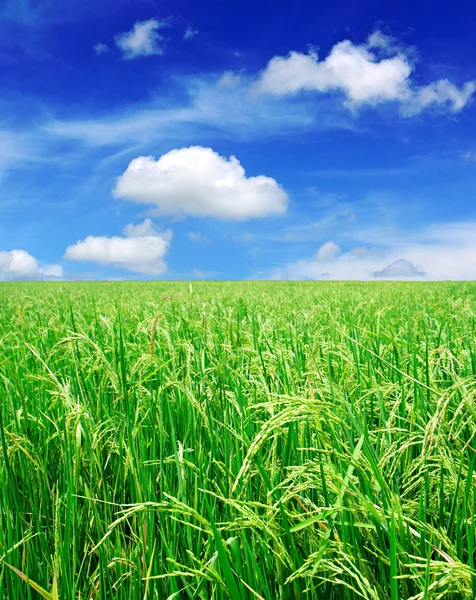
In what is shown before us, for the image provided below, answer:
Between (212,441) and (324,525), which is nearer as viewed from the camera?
(324,525)

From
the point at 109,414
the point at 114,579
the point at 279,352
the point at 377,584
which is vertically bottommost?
the point at 114,579

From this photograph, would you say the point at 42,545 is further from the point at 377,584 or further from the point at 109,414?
the point at 377,584

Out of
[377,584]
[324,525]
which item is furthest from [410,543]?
[324,525]

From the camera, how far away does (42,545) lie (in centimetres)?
147

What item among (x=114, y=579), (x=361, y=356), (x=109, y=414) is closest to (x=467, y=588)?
(x=114, y=579)

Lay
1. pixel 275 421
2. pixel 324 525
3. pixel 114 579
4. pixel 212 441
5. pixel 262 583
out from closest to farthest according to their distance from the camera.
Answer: pixel 275 421
pixel 262 583
pixel 324 525
pixel 114 579
pixel 212 441

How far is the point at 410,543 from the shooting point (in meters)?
1.17

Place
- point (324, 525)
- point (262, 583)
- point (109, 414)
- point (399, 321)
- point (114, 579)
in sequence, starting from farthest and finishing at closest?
point (399, 321)
point (109, 414)
point (114, 579)
point (324, 525)
point (262, 583)

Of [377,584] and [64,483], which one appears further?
[64,483]

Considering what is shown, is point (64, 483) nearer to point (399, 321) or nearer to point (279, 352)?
point (279, 352)

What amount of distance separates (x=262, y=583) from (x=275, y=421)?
0.56 m

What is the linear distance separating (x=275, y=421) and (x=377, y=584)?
67 cm

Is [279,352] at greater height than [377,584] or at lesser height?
greater

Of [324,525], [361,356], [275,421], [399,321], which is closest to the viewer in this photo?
[275,421]
